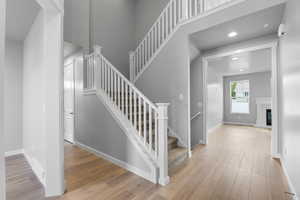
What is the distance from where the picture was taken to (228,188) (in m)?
1.96

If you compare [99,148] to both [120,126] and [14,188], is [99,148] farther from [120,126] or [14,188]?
[14,188]

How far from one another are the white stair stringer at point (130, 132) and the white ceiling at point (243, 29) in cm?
231

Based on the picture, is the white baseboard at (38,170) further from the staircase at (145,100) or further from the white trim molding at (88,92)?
the white trim molding at (88,92)

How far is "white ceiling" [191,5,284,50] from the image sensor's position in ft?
7.50

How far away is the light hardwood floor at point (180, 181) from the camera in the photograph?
1.81m

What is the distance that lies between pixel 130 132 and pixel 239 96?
23.3 feet

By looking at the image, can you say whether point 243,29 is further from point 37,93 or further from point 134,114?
point 37,93

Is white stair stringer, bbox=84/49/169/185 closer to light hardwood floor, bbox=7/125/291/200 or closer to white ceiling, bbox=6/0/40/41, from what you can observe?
light hardwood floor, bbox=7/125/291/200

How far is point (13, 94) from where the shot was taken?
10.6 ft

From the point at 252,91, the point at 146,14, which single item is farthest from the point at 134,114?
the point at 252,91

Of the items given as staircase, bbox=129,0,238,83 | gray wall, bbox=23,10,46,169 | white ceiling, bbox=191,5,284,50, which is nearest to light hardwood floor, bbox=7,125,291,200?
gray wall, bbox=23,10,46,169

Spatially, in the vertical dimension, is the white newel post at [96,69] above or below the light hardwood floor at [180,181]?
above

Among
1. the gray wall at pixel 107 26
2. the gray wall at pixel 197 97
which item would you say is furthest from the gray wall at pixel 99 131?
the gray wall at pixel 197 97

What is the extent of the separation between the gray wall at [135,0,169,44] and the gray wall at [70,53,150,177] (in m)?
2.69
